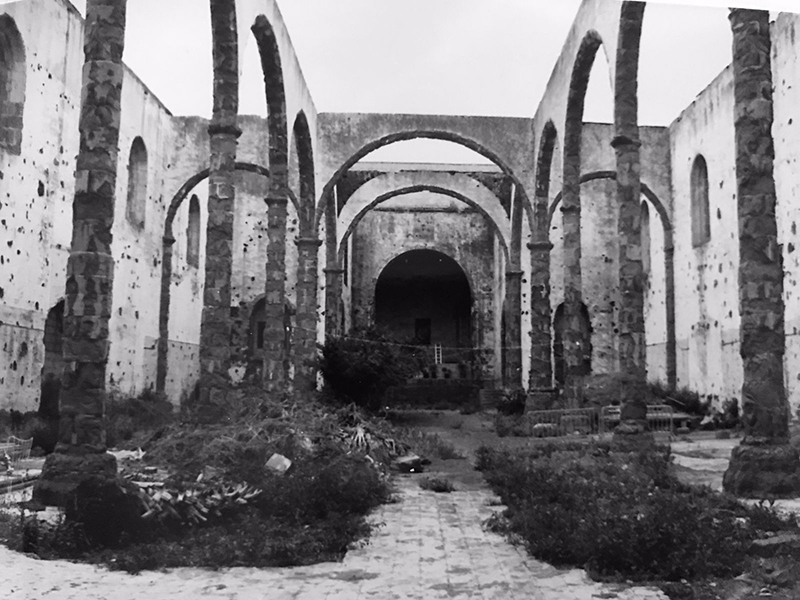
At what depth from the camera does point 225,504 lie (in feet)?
17.6

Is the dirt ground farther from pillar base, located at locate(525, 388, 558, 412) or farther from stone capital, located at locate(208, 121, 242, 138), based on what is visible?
stone capital, located at locate(208, 121, 242, 138)

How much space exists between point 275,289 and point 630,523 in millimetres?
9755

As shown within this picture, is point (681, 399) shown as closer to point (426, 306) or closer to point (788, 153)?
point (788, 153)

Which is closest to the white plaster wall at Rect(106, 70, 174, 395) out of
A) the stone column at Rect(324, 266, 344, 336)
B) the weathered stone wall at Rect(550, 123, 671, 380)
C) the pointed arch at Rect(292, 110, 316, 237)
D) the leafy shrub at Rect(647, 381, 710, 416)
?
the pointed arch at Rect(292, 110, 316, 237)

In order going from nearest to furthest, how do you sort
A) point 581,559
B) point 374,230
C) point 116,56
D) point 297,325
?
point 581,559 < point 116,56 < point 297,325 < point 374,230

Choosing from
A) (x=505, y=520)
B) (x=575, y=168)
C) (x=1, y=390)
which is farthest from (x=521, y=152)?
(x=505, y=520)

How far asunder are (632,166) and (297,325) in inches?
354

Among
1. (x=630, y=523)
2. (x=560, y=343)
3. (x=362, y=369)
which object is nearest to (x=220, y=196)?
(x=362, y=369)

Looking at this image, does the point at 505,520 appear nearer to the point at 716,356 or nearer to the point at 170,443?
the point at 170,443

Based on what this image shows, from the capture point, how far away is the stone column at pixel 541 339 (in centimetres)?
1534

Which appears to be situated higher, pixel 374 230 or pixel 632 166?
pixel 374 230

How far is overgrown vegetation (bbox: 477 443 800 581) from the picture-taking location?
12.5ft

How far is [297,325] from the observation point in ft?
54.2

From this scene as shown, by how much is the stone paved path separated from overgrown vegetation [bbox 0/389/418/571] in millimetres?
188
